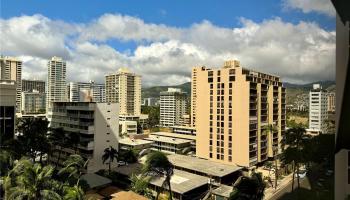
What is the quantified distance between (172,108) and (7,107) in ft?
205

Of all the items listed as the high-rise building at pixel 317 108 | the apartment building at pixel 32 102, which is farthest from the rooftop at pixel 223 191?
the apartment building at pixel 32 102

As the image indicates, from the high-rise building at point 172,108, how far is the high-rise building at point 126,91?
1042 cm

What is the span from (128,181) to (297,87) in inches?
5373

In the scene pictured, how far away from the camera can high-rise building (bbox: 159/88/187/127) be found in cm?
8238

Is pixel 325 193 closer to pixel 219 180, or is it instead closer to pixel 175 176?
pixel 219 180

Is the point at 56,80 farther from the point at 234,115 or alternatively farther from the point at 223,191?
the point at 223,191

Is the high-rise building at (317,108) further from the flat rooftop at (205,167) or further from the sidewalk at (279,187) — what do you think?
the flat rooftop at (205,167)

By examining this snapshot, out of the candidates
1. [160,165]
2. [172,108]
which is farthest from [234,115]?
[172,108]

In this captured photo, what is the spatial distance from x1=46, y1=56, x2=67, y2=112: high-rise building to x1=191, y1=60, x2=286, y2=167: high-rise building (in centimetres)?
7096

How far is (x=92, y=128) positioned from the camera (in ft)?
104

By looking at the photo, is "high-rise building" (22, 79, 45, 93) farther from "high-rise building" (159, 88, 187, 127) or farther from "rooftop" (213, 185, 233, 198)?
"rooftop" (213, 185, 233, 198)

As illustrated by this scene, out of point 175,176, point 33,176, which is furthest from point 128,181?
point 33,176

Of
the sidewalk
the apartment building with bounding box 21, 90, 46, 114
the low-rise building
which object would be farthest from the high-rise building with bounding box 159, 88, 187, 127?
the sidewalk

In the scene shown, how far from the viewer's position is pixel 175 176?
25.8 meters
